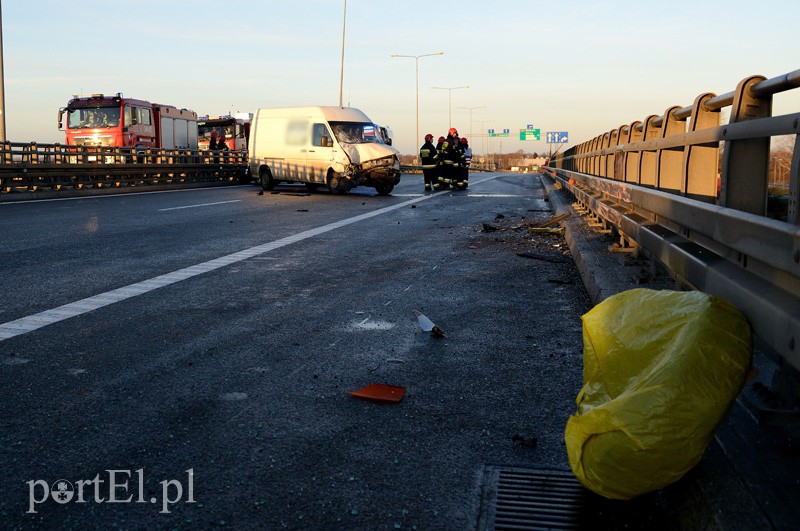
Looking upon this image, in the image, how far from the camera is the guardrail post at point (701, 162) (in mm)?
4879

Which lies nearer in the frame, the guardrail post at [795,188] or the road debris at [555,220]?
the guardrail post at [795,188]

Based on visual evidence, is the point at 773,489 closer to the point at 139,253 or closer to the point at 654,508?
the point at 654,508

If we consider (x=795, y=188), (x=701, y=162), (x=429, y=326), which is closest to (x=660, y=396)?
(x=795, y=188)

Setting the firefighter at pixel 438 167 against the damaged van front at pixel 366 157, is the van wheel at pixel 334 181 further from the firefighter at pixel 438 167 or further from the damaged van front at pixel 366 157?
the firefighter at pixel 438 167

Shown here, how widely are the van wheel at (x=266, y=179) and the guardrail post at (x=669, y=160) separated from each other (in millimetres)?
18644

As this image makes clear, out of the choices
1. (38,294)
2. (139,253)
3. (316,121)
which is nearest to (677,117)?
(38,294)

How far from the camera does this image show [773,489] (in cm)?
217

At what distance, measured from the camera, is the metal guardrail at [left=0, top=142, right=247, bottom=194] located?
1981 cm

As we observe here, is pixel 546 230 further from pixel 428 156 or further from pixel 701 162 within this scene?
pixel 428 156

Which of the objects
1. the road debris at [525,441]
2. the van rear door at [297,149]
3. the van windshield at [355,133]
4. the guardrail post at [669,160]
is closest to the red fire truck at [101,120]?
the van rear door at [297,149]

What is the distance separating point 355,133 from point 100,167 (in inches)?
291

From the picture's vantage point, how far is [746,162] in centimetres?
343

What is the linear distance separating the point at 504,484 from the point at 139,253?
679 centimetres

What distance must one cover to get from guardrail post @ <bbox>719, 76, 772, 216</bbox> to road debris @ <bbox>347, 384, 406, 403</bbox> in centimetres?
171
